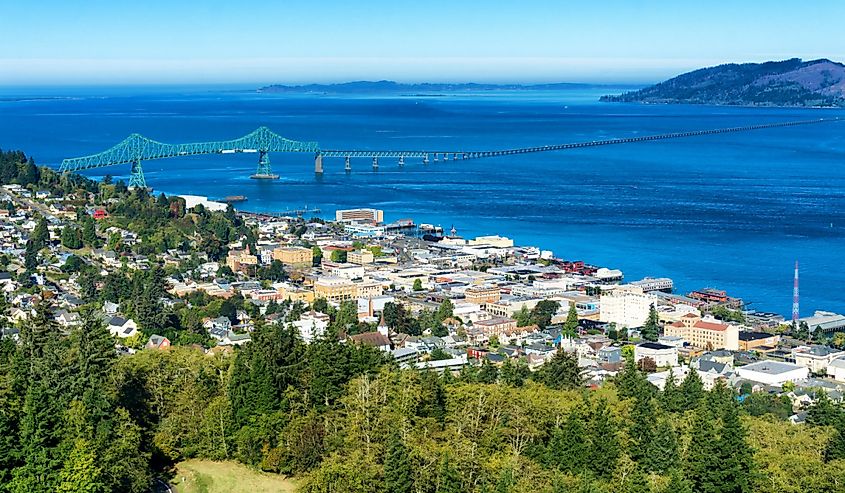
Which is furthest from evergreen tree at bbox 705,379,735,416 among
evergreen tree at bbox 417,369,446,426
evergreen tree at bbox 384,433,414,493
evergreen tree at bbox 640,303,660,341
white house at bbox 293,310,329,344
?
white house at bbox 293,310,329,344

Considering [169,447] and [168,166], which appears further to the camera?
[168,166]

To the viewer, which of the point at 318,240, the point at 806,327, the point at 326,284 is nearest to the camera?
the point at 806,327

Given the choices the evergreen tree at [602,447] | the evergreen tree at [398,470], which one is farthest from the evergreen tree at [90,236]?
the evergreen tree at [398,470]

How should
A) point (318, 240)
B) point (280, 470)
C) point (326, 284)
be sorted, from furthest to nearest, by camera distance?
point (318, 240), point (326, 284), point (280, 470)

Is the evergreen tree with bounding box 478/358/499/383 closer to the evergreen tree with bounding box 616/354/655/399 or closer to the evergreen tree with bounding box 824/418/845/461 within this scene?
the evergreen tree with bounding box 616/354/655/399

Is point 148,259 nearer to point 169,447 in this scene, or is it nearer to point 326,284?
point 326,284

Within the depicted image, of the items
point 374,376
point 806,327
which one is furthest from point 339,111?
point 374,376
